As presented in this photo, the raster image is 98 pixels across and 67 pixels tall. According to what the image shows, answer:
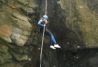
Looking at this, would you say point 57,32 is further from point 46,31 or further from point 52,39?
point 52,39

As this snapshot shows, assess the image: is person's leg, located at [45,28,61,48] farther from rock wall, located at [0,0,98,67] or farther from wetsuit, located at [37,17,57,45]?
rock wall, located at [0,0,98,67]

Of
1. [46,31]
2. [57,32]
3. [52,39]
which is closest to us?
[52,39]

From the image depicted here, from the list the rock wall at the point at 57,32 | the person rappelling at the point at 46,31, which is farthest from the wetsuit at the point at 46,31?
the rock wall at the point at 57,32

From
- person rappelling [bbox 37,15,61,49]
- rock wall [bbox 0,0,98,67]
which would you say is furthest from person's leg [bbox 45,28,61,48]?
rock wall [bbox 0,0,98,67]

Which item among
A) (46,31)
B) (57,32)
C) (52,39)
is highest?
(46,31)

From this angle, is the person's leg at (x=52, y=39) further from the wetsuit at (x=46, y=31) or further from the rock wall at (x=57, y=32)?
the rock wall at (x=57, y=32)

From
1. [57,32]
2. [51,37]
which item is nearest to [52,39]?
[51,37]

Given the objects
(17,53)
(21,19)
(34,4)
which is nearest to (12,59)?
(17,53)

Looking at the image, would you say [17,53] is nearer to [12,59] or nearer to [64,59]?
[12,59]

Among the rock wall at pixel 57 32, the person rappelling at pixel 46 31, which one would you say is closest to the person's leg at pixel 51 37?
the person rappelling at pixel 46 31

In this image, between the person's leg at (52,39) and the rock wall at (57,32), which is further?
the rock wall at (57,32)

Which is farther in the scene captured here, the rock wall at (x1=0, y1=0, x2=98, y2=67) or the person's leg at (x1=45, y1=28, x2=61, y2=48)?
the rock wall at (x1=0, y1=0, x2=98, y2=67)

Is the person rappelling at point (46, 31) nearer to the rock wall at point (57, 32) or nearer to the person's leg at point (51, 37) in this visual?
the person's leg at point (51, 37)

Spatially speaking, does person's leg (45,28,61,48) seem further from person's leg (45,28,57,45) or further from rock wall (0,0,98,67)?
rock wall (0,0,98,67)
